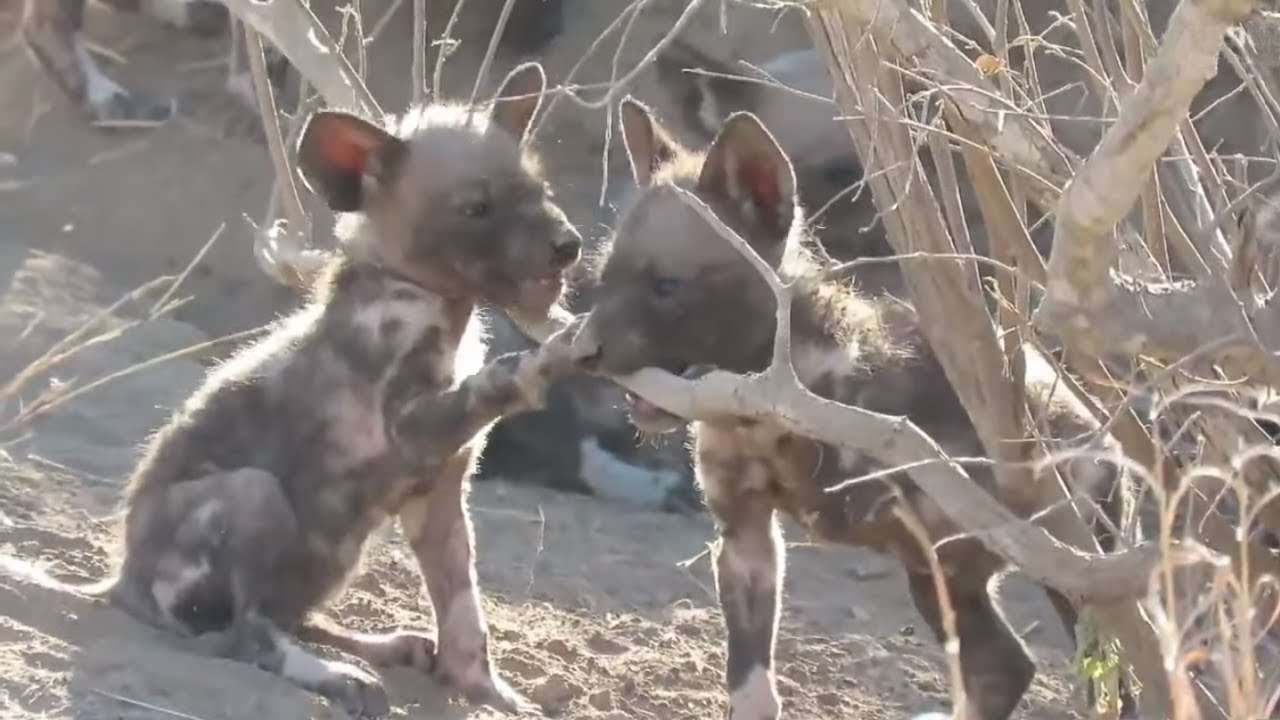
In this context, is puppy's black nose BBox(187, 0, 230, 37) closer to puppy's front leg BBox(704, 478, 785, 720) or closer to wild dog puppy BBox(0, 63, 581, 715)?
wild dog puppy BBox(0, 63, 581, 715)

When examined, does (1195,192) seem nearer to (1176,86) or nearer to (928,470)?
(928,470)

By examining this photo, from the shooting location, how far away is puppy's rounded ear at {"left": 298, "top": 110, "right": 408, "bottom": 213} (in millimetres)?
4195

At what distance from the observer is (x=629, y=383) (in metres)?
3.64

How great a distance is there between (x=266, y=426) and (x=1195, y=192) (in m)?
2.18

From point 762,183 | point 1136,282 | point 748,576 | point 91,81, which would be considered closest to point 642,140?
point 762,183

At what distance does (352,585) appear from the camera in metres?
5.14

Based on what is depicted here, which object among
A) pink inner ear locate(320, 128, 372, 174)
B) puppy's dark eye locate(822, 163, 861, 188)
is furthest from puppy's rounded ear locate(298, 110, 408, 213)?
puppy's dark eye locate(822, 163, 861, 188)

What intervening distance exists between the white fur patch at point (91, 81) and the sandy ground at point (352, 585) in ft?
A: 2.46

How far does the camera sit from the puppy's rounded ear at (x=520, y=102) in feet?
14.7

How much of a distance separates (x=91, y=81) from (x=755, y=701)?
22.0 feet

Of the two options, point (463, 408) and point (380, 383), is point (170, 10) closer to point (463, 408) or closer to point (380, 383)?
point (380, 383)

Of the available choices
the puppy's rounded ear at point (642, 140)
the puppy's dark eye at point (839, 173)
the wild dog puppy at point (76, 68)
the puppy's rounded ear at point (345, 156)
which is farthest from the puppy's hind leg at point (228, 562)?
the wild dog puppy at point (76, 68)

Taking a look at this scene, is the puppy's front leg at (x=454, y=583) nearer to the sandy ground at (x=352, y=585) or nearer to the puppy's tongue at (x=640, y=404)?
the sandy ground at (x=352, y=585)

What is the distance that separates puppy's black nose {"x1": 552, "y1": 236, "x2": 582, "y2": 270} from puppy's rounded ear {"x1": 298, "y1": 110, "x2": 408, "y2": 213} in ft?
1.58
